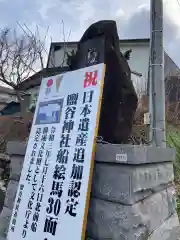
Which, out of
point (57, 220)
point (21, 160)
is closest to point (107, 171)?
point (57, 220)

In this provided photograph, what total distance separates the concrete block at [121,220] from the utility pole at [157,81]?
101cm

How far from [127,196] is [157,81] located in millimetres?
1729

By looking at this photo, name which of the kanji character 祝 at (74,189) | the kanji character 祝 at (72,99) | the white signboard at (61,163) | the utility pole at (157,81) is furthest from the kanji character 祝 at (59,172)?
the utility pole at (157,81)

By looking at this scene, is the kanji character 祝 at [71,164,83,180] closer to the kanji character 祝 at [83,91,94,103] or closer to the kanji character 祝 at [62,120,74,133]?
the kanji character 祝 at [62,120,74,133]

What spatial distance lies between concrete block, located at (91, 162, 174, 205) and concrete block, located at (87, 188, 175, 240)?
55mm

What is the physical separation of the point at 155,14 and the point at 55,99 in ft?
6.05

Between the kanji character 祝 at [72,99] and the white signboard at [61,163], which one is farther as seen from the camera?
the kanji character 祝 at [72,99]

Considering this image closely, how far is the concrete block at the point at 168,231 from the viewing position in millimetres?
2088

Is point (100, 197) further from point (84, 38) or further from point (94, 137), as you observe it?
point (84, 38)

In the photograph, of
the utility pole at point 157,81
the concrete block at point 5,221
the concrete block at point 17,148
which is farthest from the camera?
the utility pole at point 157,81

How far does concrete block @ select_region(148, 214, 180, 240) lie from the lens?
2.09 m

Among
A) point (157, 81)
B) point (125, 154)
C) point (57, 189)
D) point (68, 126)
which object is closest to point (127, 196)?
point (125, 154)

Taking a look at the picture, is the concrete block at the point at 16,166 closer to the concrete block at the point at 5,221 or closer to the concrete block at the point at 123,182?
the concrete block at the point at 5,221

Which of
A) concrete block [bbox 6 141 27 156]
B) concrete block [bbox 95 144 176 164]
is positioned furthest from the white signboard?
concrete block [bbox 6 141 27 156]
